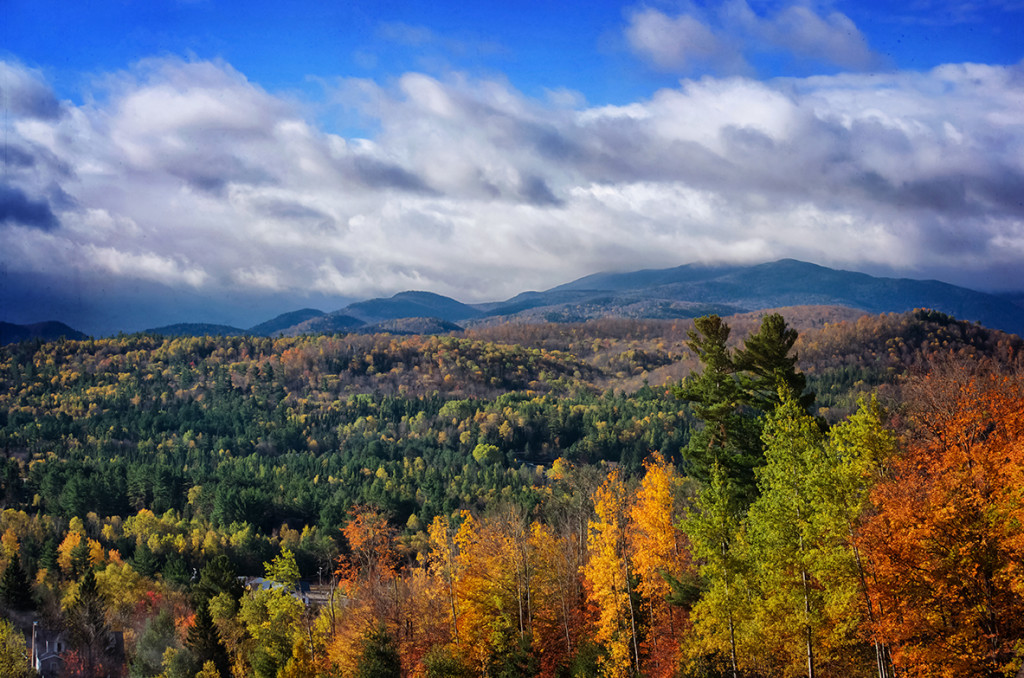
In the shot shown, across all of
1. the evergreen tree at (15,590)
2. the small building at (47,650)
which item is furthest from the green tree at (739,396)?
the evergreen tree at (15,590)

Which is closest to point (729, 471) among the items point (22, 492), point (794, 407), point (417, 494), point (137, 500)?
point (794, 407)

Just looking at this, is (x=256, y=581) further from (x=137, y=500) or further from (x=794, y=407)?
(x=794, y=407)

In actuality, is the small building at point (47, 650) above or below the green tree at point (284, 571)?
below

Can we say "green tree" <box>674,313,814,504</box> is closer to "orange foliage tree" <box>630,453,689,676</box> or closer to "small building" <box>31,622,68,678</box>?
"orange foliage tree" <box>630,453,689,676</box>

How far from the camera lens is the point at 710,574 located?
108ft

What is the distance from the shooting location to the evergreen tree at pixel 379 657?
45.5 m

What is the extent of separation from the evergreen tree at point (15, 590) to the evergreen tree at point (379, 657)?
60.7 meters

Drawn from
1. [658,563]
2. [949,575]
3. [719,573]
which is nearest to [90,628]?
[658,563]

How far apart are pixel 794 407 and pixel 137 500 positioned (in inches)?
5481

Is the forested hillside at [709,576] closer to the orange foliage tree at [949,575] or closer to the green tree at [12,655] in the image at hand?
the orange foliage tree at [949,575]

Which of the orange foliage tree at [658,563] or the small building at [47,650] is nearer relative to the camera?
the orange foliage tree at [658,563]

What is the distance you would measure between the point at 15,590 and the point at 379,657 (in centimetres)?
6289

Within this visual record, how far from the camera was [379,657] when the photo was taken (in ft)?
150

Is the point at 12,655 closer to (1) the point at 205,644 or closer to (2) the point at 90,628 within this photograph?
(2) the point at 90,628
